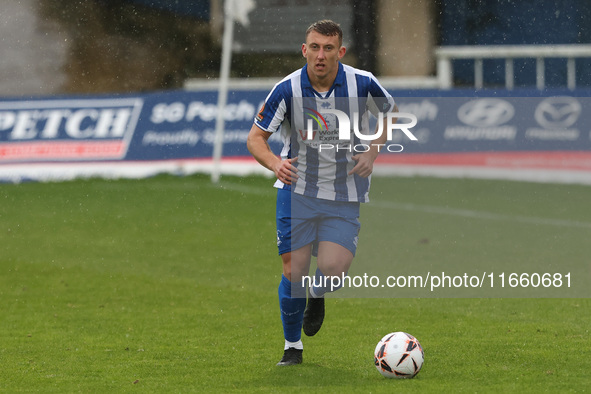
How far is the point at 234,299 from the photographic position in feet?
27.9

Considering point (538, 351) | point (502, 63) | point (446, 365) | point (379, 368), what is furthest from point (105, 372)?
point (502, 63)

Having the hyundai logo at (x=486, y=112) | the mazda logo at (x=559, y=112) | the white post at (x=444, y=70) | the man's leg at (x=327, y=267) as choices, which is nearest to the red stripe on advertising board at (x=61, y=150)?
the hyundai logo at (x=486, y=112)

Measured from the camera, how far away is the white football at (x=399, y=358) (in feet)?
17.3

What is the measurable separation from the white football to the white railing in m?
14.7

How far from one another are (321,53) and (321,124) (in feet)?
1.39

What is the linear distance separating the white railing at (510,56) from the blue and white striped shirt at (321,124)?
14.0 meters

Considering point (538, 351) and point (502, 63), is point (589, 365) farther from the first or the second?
point (502, 63)

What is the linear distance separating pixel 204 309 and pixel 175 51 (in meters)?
18.5

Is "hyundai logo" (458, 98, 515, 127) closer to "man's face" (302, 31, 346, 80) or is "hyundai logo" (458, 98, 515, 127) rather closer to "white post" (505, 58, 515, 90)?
"white post" (505, 58, 515, 90)

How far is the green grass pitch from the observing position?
5535 mm

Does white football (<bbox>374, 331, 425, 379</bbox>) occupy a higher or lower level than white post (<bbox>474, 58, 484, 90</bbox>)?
higher

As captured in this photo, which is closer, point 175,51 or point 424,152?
point 424,152

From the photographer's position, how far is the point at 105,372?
570 centimetres

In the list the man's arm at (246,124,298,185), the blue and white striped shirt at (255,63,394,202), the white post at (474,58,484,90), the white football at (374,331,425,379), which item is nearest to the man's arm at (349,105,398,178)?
the blue and white striped shirt at (255,63,394,202)
